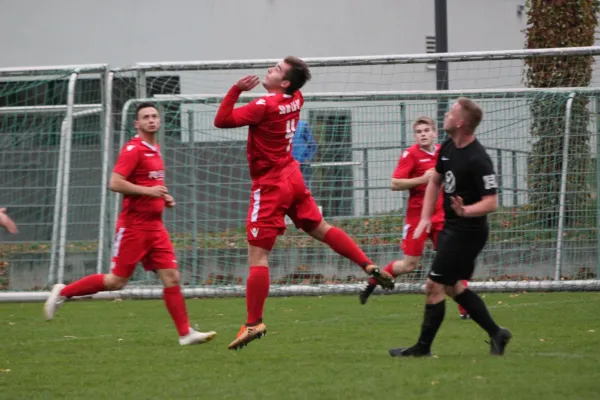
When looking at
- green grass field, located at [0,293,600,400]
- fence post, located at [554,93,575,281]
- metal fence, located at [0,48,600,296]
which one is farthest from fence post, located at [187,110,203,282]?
fence post, located at [554,93,575,281]

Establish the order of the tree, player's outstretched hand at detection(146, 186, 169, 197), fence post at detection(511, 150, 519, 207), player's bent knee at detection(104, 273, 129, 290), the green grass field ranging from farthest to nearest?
fence post at detection(511, 150, 519, 207) < the tree < player's bent knee at detection(104, 273, 129, 290) < player's outstretched hand at detection(146, 186, 169, 197) < the green grass field

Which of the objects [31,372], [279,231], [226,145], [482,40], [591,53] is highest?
[482,40]

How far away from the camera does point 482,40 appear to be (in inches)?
1152

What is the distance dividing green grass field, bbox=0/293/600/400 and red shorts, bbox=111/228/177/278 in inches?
24.1

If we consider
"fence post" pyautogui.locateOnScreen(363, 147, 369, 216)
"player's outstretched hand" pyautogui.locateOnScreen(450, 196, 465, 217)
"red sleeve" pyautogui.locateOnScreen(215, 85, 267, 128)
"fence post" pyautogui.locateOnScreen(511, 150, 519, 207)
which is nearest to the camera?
"player's outstretched hand" pyautogui.locateOnScreen(450, 196, 465, 217)

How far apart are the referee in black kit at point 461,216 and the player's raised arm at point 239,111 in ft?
4.75

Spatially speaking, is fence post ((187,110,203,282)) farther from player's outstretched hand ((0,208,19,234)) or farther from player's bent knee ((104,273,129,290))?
player's outstretched hand ((0,208,19,234))

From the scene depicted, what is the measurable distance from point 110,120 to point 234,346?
6.45 meters

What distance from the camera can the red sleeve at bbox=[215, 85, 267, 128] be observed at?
26.6 feet

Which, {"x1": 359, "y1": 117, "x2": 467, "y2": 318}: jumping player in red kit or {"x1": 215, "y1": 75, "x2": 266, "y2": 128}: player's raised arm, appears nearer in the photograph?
{"x1": 215, "y1": 75, "x2": 266, "y2": 128}: player's raised arm

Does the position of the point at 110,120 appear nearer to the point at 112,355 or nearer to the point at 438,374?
the point at 112,355

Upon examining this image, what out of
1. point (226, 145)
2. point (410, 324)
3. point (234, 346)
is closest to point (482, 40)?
point (226, 145)

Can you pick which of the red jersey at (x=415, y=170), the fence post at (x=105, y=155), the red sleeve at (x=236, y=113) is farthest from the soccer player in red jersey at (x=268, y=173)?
the fence post at (x=105, y=155)

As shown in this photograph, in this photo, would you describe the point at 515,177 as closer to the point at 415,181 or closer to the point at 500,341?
the point at 415,181
